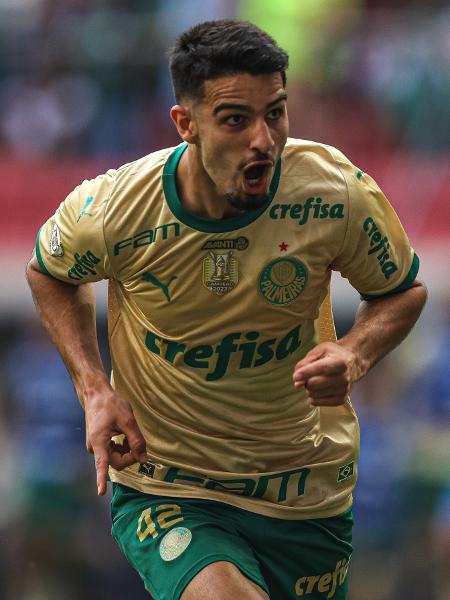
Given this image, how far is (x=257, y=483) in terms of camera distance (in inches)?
220

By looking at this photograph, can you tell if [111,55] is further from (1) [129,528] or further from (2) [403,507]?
(1) [129,528]

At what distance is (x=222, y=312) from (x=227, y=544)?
2.72 feet

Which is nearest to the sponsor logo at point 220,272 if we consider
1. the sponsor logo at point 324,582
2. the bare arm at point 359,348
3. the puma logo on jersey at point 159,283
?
the puma logo on jersey at point 159,283

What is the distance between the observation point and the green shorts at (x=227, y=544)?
17.3 feet

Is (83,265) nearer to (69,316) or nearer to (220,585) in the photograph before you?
(69,316)

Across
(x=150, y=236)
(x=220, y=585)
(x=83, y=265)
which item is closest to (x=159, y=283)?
(x=150, y=236)

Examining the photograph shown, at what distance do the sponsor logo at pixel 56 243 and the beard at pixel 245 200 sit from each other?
741mm

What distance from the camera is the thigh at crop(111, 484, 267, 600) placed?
17.2 feet

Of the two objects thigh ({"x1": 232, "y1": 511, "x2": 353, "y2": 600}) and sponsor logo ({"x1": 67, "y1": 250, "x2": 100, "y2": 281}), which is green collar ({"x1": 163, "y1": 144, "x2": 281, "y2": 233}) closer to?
sponsor logo ({"x1": 67, "y1": 250, "x2": 100, "y2": 281})

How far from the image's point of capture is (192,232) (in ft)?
17.4

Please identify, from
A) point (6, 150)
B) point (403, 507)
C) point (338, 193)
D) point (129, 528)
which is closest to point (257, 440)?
point (129, 528)

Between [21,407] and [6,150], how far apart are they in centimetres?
206

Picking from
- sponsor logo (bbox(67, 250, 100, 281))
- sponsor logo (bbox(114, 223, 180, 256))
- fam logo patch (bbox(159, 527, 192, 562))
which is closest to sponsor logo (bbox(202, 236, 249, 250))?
sponsor logo (bbox(114, 223, 180, 256))

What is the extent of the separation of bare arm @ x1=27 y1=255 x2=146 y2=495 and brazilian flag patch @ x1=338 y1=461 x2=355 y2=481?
0.95 m
